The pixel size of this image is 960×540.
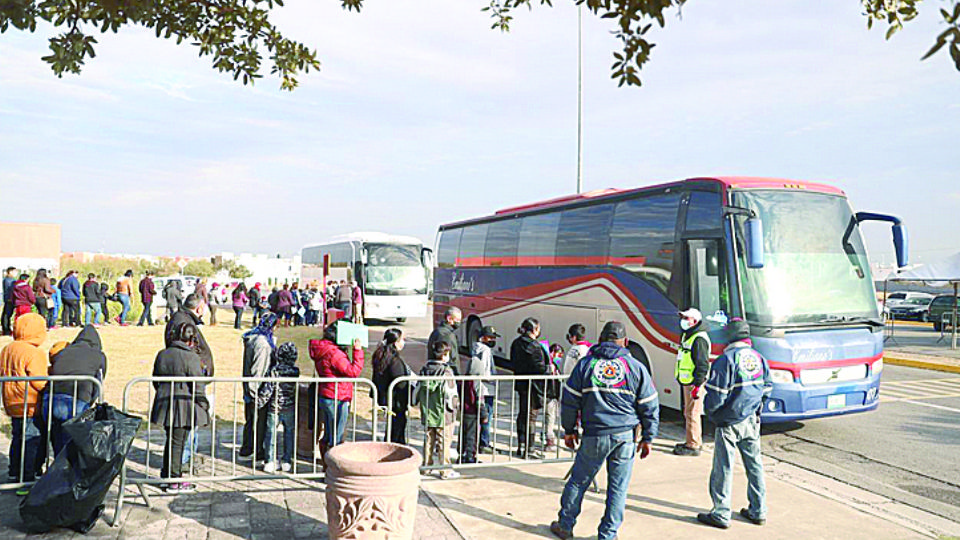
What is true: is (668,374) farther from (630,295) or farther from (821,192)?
(821,192)

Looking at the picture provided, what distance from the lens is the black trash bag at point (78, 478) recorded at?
5.15m

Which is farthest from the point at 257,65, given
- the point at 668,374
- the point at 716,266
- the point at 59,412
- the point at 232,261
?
the point at 232,261

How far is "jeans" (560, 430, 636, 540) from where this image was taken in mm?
5359

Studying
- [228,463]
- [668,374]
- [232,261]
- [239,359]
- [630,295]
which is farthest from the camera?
[232,261]

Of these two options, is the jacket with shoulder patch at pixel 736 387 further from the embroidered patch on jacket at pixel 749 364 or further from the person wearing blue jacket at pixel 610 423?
the person wearing blue jacket at pixel 610 423

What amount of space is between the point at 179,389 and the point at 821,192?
8301 mm

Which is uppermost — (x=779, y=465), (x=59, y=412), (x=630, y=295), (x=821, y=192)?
(x=821, y=192)

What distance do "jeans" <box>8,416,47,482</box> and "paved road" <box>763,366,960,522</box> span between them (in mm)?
7919

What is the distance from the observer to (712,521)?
5.91m

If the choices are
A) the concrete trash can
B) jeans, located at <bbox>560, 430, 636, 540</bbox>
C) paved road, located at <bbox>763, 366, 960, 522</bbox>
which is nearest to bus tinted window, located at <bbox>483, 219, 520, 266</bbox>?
paved road, located at <bbox>763, 366, 960, 522</bbox>

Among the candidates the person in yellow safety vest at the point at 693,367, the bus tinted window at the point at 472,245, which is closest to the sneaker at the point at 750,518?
the person in yellow safety vest at the point at 693,367

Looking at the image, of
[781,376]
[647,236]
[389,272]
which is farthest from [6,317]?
[781,376]

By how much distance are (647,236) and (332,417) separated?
5708 mm

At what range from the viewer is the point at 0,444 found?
25.6ft
